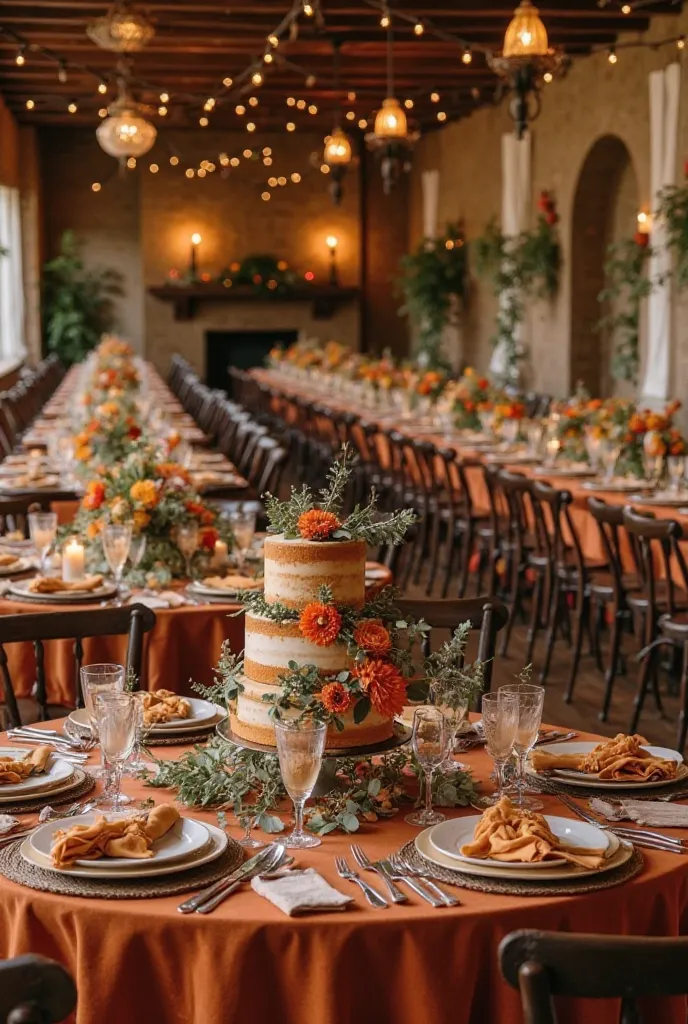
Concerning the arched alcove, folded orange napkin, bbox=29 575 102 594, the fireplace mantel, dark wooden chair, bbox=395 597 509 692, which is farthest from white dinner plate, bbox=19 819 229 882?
the fireplace mantel

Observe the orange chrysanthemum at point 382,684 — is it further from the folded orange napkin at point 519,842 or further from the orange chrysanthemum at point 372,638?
the folded orange napkin at point 519,842

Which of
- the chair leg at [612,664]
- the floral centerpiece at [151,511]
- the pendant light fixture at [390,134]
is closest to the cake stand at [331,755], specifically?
the floral centerpiece at [151,511]

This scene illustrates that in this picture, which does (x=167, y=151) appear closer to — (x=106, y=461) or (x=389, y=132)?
(x=389, y=132)

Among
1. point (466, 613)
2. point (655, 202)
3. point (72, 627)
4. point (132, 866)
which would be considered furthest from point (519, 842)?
point (655, 202)

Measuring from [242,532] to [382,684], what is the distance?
2334 millimetres

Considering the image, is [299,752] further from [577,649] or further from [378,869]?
[577,649]

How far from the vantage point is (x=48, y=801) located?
2420 mm

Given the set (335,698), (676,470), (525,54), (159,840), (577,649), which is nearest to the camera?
(159,840)

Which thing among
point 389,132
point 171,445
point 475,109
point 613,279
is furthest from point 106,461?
point 475,109

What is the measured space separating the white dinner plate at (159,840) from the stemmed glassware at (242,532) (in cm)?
231

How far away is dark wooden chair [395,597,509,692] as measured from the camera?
3279 mm

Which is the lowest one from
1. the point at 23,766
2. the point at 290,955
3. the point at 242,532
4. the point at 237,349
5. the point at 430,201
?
the point at 290,955

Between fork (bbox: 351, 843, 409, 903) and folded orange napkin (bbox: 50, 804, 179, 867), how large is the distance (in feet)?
0.93

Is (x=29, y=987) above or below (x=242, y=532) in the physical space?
below
